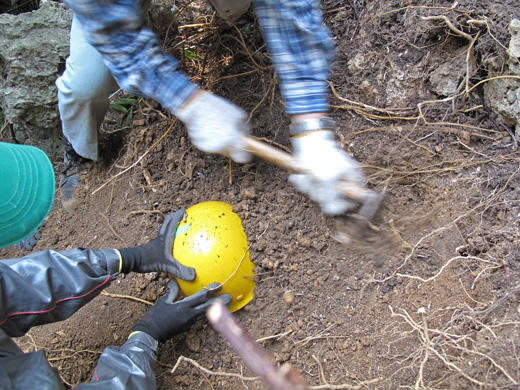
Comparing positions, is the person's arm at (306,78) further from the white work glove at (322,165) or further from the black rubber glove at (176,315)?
the black rubber glove at (176,315)

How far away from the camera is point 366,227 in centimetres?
166

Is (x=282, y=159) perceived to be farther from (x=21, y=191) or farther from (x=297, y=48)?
(x=21, y=191)

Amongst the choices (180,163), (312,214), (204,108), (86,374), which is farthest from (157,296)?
(204,108)

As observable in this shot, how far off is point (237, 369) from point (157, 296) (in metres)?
0.58

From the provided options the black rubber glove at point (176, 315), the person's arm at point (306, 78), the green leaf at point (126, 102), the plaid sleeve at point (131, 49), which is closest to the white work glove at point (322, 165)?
the person's arm at point (306, 78)

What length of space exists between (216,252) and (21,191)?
0.80 m

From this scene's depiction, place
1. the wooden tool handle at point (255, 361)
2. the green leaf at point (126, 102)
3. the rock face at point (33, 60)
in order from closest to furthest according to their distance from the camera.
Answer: the wooden tool handle at point (255, 361)
the rock face at point (33, 60)
the green leaf at point (126, 102)

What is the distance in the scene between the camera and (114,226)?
2283mm

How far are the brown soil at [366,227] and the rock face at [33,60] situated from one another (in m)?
0.76

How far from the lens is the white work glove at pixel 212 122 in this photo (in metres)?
1.39

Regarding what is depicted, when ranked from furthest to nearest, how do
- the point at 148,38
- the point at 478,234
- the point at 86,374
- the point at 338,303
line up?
the point at 86,374
the point at 338,303
the point at 478,234
the point at 148,38

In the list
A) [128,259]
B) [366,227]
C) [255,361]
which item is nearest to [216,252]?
[128,259]

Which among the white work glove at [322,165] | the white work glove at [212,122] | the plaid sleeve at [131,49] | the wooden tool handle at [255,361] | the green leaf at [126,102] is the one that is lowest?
the green leaf at [126,102]

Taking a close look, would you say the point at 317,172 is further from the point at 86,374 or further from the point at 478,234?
the point at 86,374
